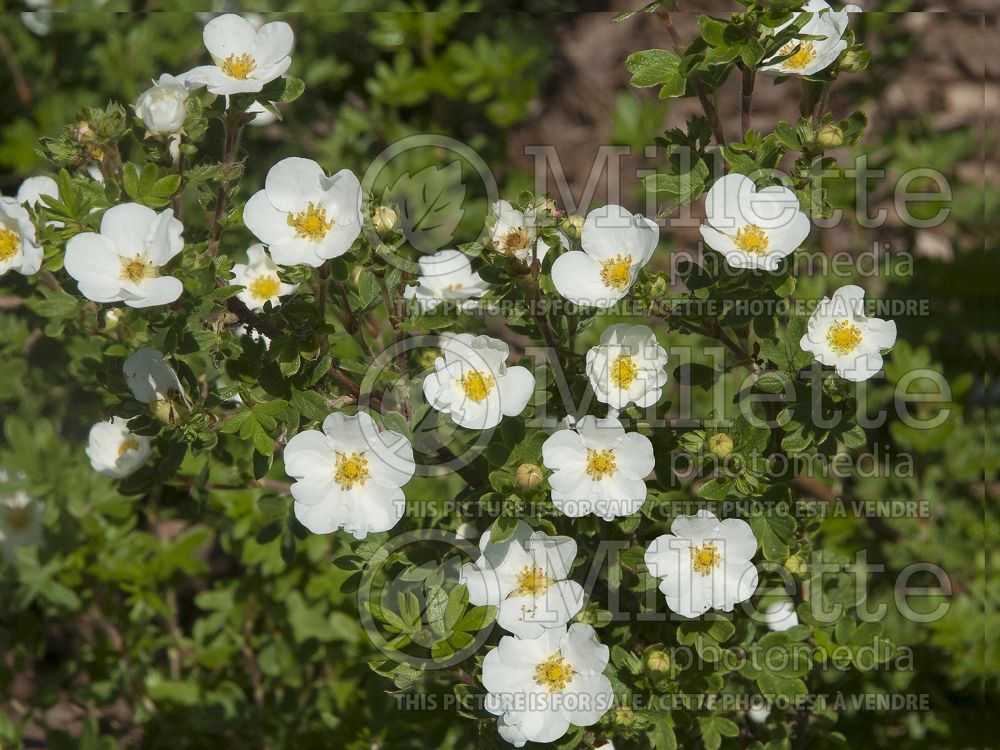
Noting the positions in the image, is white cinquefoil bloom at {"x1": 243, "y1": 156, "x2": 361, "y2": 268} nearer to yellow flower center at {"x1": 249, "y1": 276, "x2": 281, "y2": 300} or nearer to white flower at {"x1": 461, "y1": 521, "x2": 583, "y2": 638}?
yellow flower center at {"x1": 249, "y1": 276, "x2": 281, "y2": 300}

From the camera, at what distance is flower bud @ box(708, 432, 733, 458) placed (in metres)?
1.61

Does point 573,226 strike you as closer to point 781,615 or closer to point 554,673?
point 554,673

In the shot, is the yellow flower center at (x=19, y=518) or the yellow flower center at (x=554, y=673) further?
the yellow flower center at (x=19, y=518)

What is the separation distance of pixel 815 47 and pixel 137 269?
115cm

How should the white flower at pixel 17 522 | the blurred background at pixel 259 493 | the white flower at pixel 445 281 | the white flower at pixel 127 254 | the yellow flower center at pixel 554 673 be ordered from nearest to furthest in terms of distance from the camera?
the white flower at pixel 127 254, the yellow flower center at pixel 554 673, the white flower at pixel 445 281, the blurred background at pixel 259 493, the white flower at pixel 17 522

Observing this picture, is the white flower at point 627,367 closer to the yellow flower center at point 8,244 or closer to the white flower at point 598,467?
the white flower at point 598,467

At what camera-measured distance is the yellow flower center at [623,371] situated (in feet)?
5.19

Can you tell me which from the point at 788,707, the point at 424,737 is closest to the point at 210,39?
the point at 424,737

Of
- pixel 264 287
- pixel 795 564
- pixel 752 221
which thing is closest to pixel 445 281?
pixel 264 287

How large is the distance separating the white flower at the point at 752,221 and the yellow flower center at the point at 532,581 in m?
0.58

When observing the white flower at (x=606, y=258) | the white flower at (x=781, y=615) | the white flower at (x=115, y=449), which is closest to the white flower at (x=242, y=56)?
the white flower at (x=606, y=258)

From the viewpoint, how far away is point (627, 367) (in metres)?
1.59

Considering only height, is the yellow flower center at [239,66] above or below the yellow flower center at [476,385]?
above

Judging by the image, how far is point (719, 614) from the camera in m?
1.70
